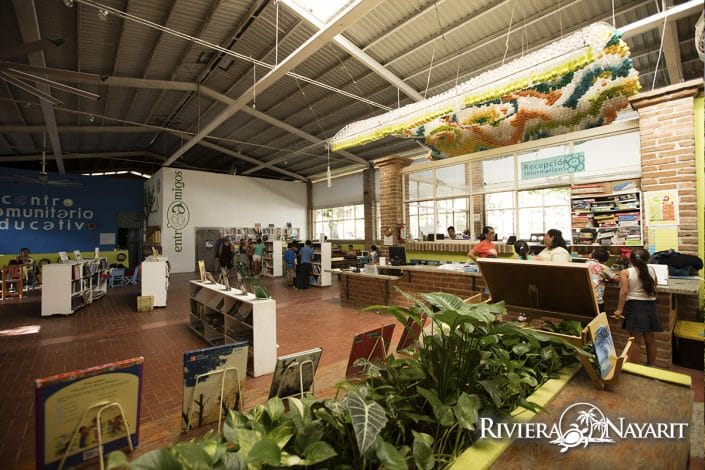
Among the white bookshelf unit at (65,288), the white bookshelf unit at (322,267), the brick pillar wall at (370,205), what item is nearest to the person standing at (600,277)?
the white bookshelf unit at (322,267)

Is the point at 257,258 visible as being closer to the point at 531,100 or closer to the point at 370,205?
the point at 370,205

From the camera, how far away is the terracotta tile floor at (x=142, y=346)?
9.18ft

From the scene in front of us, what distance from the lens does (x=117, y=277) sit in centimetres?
1115

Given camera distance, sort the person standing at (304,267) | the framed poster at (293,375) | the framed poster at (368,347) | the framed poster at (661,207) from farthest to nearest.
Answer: the person standing at (304,267) → the framed poster at (661,207) → the framed poster at (368,347) → the framed poster at (293,375)

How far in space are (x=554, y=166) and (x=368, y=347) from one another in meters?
5.30

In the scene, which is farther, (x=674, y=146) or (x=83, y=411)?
(x=674, y=146)

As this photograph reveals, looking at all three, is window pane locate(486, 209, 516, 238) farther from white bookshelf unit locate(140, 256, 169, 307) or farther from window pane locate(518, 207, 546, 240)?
white bookshelf unit locate(140, 256, 169, 307)

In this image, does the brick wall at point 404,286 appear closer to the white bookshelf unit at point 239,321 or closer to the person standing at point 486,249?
the person standing at point 486,249

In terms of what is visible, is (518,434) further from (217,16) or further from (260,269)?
(260,269)

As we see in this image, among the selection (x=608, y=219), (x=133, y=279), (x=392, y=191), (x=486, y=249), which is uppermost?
(x=392, y=191)

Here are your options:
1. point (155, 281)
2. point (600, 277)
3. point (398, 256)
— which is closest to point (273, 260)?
point (155, 281)

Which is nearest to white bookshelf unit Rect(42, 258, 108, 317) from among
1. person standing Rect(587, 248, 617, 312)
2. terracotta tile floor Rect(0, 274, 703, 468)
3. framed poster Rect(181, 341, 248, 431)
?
terracotta tile floor Rect(0, 274, 703, 468)

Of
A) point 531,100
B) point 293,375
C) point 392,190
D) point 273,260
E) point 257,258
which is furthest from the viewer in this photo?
point 273,260

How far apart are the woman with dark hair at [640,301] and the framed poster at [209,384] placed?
4.15 metres
